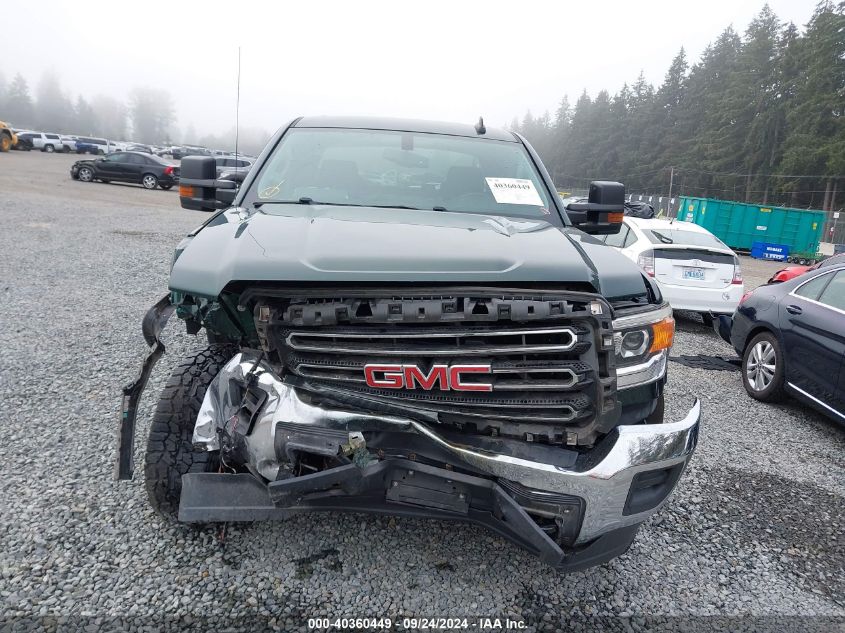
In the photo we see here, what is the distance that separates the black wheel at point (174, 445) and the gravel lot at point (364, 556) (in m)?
0.26

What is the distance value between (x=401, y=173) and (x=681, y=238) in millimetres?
6060

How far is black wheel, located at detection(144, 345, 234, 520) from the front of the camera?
2.62 metres

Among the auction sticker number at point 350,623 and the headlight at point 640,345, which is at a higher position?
the headlight at point 640,345

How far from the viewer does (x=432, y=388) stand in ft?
7.20

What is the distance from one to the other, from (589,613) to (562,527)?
0.62 metres

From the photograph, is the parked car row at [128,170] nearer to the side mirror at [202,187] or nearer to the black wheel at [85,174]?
the black wheel at [85,174]

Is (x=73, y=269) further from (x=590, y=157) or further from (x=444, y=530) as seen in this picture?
(x=590, y=157)

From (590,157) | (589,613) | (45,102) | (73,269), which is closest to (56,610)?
(589,613)

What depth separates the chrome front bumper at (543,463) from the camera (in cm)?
212

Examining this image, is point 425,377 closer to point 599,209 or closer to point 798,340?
point 599,209

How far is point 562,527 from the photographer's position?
7.14ft

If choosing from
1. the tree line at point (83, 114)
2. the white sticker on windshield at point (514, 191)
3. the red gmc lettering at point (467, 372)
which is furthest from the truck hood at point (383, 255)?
the tree line at point (83, 114)

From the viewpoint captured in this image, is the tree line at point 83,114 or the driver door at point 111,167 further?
the tree line at point 83,114

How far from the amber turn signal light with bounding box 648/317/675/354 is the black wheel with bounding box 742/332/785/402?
11.2 ft
